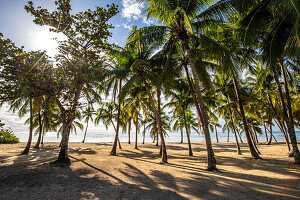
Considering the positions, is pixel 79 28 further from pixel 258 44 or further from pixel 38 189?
pixel 258 44

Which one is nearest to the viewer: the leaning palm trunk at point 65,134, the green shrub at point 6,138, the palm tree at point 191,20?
the palm tree at point 191,20

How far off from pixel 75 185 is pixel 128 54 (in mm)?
8479

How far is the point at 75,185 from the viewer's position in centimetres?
477

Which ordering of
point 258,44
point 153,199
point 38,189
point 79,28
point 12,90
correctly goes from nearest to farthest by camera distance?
point 153,199
point 38,189
point 79,28
point 12,90
point 258,44

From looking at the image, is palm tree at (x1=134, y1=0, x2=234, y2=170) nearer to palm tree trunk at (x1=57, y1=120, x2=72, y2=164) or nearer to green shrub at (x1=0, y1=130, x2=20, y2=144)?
palm tree trunk at (x1=57, y1=120, x2=72, y2=164)

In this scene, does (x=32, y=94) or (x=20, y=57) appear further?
(x=32, y=94)

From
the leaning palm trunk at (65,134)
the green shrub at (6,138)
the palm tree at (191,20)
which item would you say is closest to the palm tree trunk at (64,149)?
the leaning palm trunk at (65,134)

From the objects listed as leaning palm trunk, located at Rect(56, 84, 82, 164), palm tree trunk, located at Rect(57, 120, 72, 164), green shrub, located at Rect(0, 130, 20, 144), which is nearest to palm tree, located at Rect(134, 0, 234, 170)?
leaning palm trunk, located at Rect(56, 84, 82, 164)

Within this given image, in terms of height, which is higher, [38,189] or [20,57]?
[20,57]

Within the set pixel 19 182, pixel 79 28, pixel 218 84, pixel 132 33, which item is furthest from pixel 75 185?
pixel 218 84

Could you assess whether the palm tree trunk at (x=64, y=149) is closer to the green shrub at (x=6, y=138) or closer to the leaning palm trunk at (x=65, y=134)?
the leaning palm trunk at (x=65, y=134)

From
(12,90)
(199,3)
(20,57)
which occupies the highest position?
(199,3)

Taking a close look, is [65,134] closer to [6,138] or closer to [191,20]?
[191,20]

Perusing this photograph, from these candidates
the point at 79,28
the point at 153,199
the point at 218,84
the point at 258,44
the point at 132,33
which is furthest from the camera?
the point at 218,84
